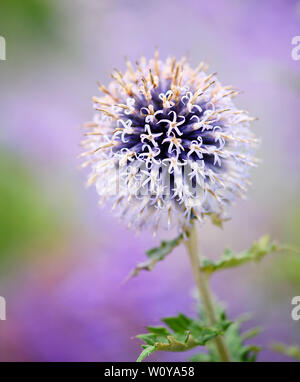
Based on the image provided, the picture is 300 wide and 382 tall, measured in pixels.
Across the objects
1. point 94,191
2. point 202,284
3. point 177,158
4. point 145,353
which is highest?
point 94,191

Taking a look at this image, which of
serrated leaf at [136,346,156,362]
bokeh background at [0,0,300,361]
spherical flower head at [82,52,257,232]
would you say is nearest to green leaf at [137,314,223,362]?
serrated leaf at [136,346,156,362]

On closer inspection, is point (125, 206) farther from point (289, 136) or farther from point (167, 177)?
point (289, 136)

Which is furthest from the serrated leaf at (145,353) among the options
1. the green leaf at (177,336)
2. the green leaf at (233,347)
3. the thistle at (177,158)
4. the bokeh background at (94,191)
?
the bokeh background at (94,191)

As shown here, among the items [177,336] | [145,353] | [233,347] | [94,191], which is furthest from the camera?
[94,191]

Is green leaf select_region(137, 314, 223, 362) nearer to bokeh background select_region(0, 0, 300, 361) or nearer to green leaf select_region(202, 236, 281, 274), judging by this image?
green leaf select_region(202, 236, 281, 274)

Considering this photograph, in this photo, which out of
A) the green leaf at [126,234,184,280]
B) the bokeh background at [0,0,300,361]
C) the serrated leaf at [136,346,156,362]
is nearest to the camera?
the serrated leaf at [136,346,156,362]

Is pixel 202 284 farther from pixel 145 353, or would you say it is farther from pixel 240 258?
pixel 145 353

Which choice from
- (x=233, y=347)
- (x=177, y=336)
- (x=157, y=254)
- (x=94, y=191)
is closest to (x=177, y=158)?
(x=157, y=254)
